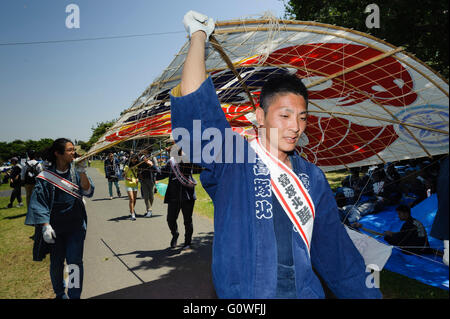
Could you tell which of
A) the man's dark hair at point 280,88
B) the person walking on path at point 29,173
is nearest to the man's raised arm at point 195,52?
the man's dark hair at point 280,88

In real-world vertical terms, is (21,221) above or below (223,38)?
below

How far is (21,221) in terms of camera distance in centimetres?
945

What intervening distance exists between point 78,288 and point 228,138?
3704 mm

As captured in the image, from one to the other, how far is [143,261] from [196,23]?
5408 millimetres

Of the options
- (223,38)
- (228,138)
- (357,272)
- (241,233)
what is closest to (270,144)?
(228,138)

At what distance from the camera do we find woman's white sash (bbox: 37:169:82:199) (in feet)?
11.6

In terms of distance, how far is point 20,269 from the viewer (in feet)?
17.6

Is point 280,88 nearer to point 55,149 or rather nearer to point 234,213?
point 234,213

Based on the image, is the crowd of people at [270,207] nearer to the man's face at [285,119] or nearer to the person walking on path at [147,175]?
the man's face at [285,119]

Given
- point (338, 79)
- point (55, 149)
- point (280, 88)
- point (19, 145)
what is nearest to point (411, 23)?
point (338, 79)

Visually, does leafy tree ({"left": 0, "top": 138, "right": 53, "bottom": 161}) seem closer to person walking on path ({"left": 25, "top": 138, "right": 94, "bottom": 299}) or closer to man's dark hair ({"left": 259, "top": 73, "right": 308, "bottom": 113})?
person walking on path ({"left": 25, "top": 138, "right": 94, "bottom": 299})

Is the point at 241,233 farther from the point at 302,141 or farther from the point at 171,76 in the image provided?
the point at 302,141

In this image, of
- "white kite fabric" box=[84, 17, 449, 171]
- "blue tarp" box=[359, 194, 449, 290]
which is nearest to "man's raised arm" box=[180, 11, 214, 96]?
"white kite fabric" box=[84, 17, 449, 171]

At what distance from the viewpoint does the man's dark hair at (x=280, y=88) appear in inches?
53.4
